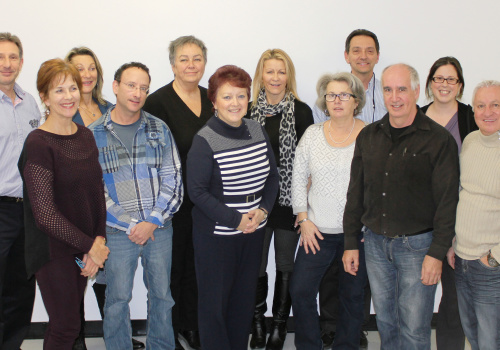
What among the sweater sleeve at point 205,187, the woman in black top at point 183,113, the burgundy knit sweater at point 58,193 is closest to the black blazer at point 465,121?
the sweater sleeve at point 205,187

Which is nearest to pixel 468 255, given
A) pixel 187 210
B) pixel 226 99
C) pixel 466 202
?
pixel 466 202

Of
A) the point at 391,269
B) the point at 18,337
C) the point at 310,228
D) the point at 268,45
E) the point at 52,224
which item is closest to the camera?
the point at 52,224

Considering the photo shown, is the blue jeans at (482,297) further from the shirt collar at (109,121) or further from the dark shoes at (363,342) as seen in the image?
the shirt collar at (109,121)

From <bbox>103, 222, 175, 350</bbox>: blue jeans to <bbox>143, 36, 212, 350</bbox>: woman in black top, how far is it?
24 centimetres

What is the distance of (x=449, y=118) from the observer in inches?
107

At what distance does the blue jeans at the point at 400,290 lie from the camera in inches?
91.0

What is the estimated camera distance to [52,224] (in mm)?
2180

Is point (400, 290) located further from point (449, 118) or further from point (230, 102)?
point (230, 102)

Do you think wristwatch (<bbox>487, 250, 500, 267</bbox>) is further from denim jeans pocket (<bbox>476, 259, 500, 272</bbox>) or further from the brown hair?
the brown hair

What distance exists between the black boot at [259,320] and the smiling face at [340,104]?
1270mm

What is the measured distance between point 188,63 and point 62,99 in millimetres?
917

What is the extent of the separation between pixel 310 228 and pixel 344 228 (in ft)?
0.70

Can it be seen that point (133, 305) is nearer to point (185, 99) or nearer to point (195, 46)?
point (185, 99)

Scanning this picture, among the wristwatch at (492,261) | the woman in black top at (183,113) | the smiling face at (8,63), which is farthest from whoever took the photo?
the woman in black top at (183,113)
